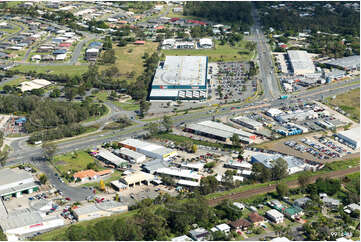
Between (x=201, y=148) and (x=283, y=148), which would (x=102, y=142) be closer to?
(x=201, y=148)

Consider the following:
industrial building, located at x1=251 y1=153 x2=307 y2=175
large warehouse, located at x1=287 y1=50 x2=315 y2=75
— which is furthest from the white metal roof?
large warehouse, located at x1=287 y1=50 x2=315 y2=75

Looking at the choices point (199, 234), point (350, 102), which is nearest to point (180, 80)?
point (350, 102)

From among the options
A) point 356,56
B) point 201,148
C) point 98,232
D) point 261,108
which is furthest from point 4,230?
point 356,56

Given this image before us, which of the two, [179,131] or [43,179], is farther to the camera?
[179,131]

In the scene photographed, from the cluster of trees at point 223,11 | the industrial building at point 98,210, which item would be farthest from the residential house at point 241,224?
the cluster of trees at point 223,11

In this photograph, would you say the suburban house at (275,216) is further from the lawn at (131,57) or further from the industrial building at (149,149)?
the lawn at (131,57)

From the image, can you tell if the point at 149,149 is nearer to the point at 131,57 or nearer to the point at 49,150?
the point at 49,150
